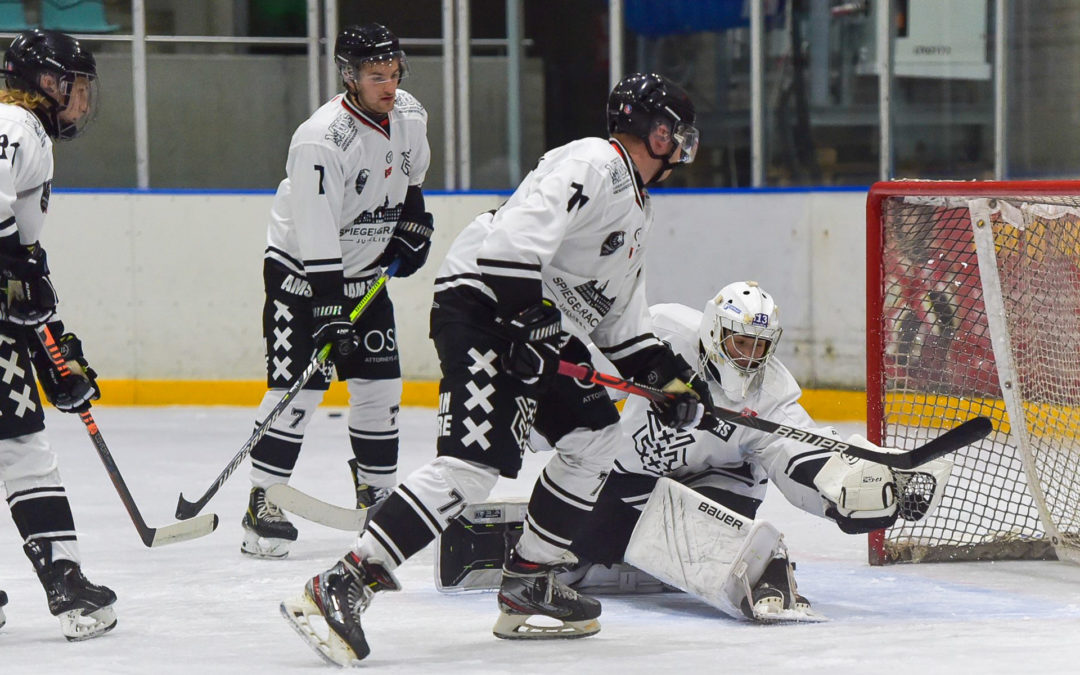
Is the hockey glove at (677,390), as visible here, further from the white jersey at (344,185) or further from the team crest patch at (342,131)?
the team crest patch at (342,131)

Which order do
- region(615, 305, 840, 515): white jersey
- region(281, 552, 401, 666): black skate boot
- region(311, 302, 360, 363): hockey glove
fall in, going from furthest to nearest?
region(311, 302, 360, 363): hockey glove, region(615, 305, 840, 515): white jersey, region(281, 552, 401, 666): black skate boot

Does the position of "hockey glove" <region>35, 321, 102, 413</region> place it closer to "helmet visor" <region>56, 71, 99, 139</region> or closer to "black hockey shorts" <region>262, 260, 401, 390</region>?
"helmet visor" <region>56, 71, 99, 139</region>

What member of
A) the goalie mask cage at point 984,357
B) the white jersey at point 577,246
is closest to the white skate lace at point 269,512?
the white jersey at point 577,246

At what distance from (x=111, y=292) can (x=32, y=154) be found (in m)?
3.59

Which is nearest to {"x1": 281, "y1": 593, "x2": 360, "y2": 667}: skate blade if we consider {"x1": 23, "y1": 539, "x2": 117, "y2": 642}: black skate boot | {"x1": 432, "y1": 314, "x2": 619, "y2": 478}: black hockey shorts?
{"x1": 432, "y1": 314, "x2": 619, "y2": 478}: black hockey shorts

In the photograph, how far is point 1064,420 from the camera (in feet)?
11.6

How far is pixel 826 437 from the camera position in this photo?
A: 2980 millimetres

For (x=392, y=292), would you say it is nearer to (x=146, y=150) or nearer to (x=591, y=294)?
(x=146, y=150)

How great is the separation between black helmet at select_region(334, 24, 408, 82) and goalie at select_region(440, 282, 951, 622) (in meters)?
0.88

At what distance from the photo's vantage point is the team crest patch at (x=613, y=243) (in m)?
2.62

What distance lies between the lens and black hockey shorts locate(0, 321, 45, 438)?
2693mm

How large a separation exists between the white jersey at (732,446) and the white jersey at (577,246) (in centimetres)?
36

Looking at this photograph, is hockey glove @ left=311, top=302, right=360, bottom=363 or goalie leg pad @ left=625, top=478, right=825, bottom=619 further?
hockey glove @ left=311, top=302, right=360, bottom=363

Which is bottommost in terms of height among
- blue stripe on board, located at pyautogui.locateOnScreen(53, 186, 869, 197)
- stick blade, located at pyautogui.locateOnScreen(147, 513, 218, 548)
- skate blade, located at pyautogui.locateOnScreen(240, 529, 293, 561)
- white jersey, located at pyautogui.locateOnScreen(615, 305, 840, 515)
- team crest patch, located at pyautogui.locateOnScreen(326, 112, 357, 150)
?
skate blade, located at pyautogui.locateOnScreen(240, 529, 293, 561)
